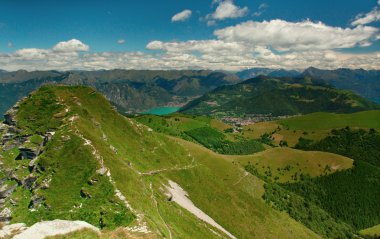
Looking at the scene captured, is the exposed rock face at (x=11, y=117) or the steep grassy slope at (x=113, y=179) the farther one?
the exposed rock face at (x=11, y=117)

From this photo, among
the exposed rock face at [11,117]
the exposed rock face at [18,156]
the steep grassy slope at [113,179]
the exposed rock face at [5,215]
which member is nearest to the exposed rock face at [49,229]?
the steep grassy slope at [113,179]

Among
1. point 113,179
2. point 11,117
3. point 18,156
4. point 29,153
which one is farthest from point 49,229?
point 11,117

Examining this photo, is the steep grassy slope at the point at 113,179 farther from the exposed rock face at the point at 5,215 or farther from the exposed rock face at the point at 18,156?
the exposed rock face at the point at 5,215

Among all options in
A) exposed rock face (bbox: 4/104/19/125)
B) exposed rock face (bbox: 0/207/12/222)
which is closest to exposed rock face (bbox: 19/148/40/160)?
exposed rock face (bbox: 4/104/19/125)

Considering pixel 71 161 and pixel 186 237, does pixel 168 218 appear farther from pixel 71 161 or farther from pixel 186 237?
pixel 71 161

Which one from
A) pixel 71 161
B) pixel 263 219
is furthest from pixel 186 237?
pixel 263 219

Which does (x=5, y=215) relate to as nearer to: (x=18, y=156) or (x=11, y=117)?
(x=18, y=156)

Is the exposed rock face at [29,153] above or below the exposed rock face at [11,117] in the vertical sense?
below

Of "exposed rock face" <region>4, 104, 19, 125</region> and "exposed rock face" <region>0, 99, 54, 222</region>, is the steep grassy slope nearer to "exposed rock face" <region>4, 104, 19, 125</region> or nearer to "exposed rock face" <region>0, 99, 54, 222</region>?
"exposed rock face" <region>0, 99, 54, 222</region>
